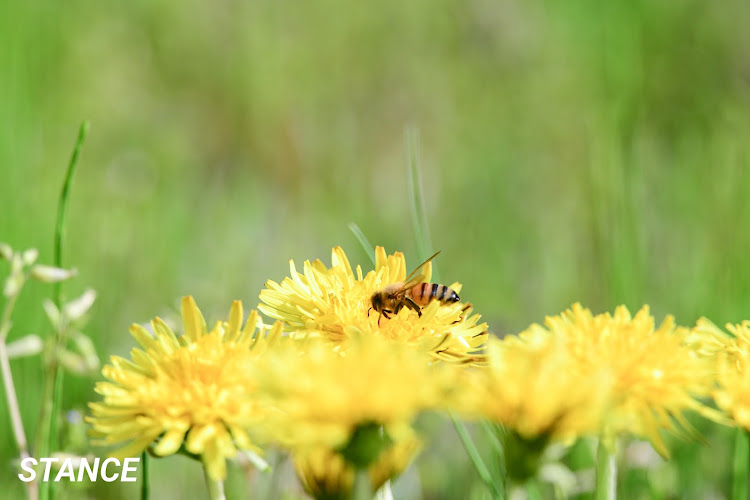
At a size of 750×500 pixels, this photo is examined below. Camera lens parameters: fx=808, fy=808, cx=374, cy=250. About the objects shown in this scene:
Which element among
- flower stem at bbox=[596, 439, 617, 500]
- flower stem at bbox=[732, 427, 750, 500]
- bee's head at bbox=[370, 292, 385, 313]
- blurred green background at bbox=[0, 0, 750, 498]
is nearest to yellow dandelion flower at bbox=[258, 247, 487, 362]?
bee's head at bbox=[370, 292, 385, 313]

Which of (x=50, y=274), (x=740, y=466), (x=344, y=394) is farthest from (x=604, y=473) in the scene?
(x=50, y=274)

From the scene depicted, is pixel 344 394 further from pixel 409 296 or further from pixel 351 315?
pixel 409 296

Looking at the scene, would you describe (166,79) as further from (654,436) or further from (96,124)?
(654,436)

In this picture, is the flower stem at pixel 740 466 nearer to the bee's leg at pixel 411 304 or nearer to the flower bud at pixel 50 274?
the bee's leg at pixel 411 304

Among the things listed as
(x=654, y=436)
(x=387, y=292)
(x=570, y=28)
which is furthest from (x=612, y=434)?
(x=570, y=28)

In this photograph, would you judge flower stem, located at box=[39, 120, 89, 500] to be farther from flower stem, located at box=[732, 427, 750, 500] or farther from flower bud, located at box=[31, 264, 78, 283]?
flower stem, located at box=[732, 427, 750, 500]
